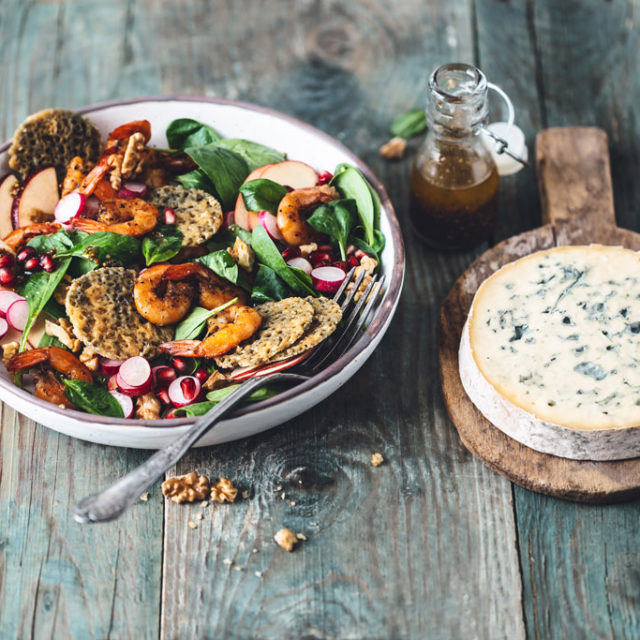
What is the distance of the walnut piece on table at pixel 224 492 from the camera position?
9.57ft

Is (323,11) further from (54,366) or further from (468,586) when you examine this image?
(468,586)

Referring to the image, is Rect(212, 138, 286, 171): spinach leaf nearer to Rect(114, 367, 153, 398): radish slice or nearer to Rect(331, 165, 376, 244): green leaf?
Rect(331, 165, 376, 244): green leaf

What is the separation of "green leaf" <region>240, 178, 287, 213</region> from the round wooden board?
2.61 ft

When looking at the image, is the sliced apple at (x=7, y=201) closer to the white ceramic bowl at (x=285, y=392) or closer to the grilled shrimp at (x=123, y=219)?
the white ceramic bowl at (x=285, y=392)

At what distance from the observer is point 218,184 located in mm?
3383

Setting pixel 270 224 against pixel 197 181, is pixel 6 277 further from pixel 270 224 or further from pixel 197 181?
pixel 270 224

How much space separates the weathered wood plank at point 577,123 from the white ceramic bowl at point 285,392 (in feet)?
2.60

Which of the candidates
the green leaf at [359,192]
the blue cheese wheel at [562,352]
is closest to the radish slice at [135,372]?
the green leaf at [359,192]

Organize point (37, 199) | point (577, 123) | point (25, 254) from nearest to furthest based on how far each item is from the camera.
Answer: point (25, 254) < point (37, 199) < point (577, 123)

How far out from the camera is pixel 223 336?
2.85 metres

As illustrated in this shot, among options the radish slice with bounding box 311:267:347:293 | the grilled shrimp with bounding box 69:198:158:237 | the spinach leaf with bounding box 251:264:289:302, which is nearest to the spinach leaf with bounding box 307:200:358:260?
the radish slice with bounding box 311:267:347:293

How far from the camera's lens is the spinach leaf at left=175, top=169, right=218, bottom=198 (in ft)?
11.2

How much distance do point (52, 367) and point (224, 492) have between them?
729 millimetres

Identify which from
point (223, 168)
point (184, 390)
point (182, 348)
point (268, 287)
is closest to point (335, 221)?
point (268, 287)
